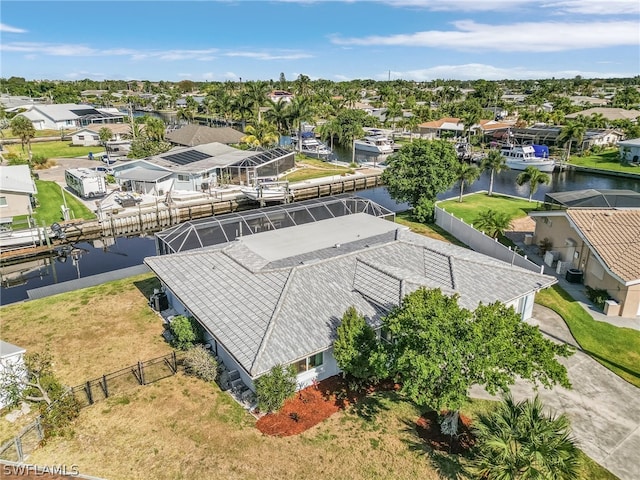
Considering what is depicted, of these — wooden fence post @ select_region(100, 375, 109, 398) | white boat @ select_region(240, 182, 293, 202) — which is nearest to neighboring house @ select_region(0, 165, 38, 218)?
white boat @ select_region(240, 182, 293, 202)

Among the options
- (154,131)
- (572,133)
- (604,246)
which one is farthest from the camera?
(572,133)

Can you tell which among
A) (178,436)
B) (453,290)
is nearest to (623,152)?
(453,290)

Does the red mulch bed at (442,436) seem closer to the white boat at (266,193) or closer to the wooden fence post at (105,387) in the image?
the wooden fence post at (105,387)

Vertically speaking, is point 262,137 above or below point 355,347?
above

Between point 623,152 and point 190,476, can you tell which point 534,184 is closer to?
point 623,152

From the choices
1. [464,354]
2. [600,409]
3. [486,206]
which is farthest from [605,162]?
[464,354]

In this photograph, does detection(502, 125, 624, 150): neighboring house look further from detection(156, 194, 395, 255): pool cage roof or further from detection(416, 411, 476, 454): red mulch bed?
detection(416, 411, 476, 454): red mulch bed

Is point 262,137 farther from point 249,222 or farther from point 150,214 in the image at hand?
point 249,222
